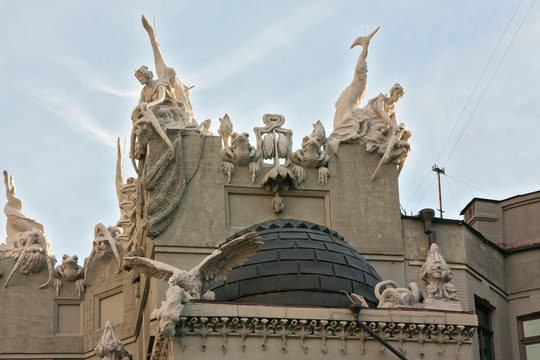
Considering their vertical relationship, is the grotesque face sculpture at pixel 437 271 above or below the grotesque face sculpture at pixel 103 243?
below

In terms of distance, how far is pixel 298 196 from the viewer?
59656mm

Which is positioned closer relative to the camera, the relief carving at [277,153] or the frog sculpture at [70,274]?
the relief carving at [277,153]

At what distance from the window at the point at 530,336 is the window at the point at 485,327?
123cm

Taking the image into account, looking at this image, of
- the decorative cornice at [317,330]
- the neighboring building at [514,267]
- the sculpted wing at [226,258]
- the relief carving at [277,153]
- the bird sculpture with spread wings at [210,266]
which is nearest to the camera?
the decorative cornice at [317,330]

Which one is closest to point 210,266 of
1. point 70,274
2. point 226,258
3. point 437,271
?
point 226,258

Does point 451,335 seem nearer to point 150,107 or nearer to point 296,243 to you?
point 296,243

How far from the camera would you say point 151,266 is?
44.0 meters

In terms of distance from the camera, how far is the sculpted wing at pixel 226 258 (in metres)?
42.8

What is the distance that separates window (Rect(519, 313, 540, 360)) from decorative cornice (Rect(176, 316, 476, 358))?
18.2 meters

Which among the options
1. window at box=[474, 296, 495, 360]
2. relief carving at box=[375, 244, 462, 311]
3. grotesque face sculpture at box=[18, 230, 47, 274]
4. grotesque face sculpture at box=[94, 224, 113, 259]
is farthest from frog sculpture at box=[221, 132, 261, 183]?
relief carving at box=[375, 244, 462, 311]

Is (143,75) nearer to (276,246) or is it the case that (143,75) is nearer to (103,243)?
(103,243)

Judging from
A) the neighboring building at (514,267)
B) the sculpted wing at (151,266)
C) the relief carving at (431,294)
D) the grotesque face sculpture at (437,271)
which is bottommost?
the relief carving at (431,294)

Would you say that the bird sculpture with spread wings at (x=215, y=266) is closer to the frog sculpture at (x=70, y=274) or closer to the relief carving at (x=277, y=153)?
the relief carving at (x=277, y=153)

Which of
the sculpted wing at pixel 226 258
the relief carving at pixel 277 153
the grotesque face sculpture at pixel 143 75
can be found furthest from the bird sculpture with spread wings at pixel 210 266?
the grotesque face sculpture at pixel 143 75
